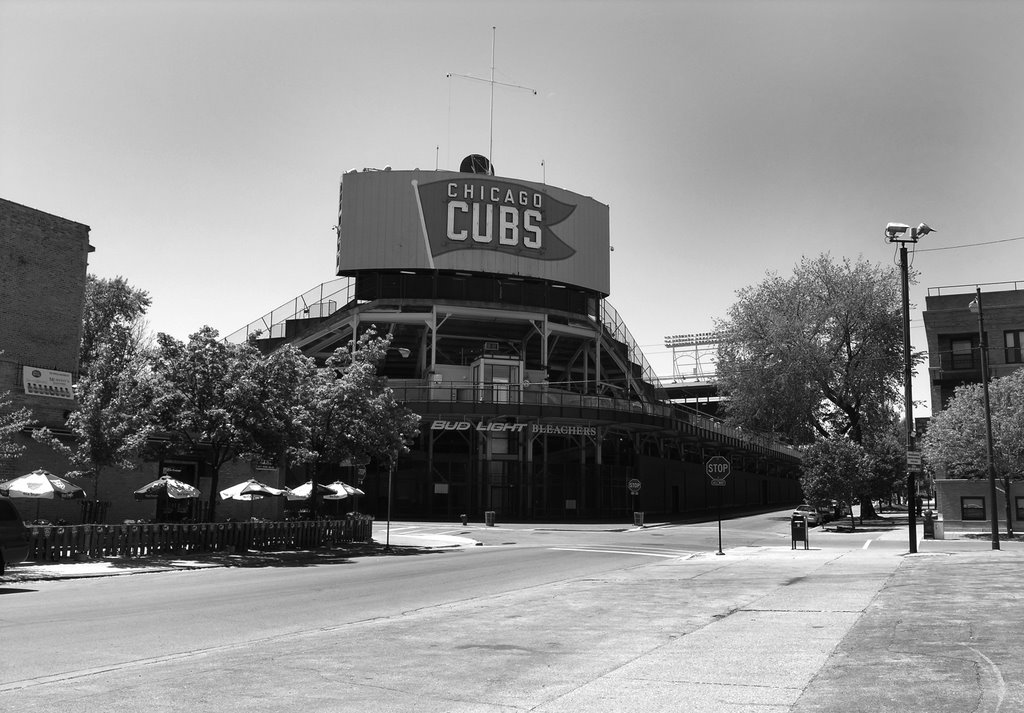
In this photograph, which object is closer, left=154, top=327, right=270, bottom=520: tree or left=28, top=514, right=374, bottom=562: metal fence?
left=28, top=514, right=374, bottom=562: metal fence

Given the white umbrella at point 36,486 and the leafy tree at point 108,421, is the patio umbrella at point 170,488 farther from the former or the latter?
the white umbrella at point 36,486

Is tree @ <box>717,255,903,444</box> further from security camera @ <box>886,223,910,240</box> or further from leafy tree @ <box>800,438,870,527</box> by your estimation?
security camera @ <box>886,223,910,240</box>

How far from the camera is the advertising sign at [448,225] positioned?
57.2 meters

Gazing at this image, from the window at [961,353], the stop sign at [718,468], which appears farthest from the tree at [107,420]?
the window at [961,353]

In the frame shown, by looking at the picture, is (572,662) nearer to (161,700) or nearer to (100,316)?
(161,700)

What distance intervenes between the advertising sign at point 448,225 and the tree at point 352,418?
24002 millimetres

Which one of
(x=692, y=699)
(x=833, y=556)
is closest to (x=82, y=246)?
(x=833, y=556)

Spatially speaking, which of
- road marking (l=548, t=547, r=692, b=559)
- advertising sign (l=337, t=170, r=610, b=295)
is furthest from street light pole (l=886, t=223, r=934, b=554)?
advertising sign (l=337, t=170, r=610, b=295)

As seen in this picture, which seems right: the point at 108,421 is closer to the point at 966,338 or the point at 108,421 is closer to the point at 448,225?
the point at 448,225

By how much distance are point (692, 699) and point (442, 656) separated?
3250mm

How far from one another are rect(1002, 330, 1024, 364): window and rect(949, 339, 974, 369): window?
6.08 ft

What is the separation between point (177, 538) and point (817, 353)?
37538 mm

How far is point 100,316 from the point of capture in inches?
2347

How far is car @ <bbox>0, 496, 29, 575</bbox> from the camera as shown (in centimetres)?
1769
